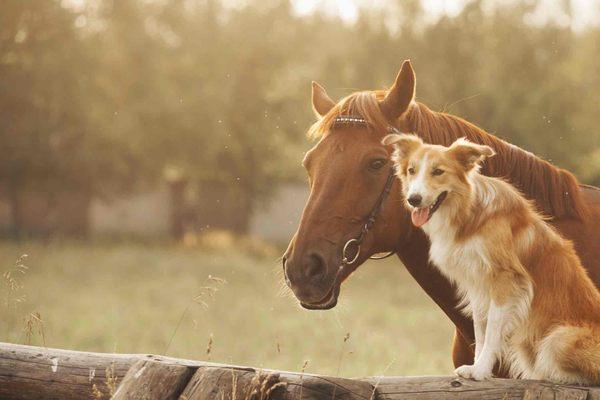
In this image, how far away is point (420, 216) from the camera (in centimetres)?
471

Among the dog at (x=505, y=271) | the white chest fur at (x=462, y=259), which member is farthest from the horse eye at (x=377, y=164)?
the white chest fur at (x=462, y=259)

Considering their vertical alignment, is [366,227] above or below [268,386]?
above

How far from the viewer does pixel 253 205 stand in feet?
131

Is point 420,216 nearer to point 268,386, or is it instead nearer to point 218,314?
point 268,386

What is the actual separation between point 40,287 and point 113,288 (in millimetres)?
1951

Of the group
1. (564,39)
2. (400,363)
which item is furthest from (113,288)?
(564,39)

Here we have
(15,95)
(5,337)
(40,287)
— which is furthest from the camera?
(15,95)

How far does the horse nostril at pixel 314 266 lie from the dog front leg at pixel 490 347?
963mm

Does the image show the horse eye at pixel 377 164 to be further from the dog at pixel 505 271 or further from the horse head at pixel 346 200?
the dog at pixel 505 271

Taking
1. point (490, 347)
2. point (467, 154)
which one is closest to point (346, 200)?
point (467, 154)

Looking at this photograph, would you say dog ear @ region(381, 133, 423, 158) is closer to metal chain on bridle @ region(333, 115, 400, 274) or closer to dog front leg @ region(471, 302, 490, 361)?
metal chain on bridle @ region(333, 115, 400, 274)

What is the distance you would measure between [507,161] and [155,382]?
2.44 metres

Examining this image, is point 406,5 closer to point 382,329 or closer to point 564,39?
point 564,39

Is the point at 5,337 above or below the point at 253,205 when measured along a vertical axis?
above
